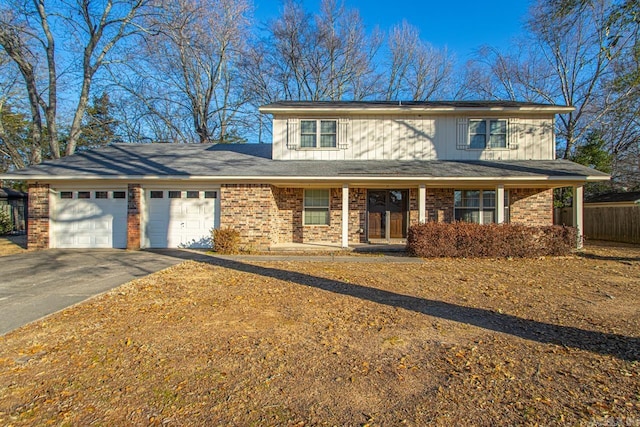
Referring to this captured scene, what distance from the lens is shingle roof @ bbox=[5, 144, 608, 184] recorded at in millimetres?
11102

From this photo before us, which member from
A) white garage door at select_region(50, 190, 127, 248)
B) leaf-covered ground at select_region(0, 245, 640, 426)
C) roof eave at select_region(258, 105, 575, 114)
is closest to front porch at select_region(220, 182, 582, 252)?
roof eave at select_region(258, 105, 575, 114)

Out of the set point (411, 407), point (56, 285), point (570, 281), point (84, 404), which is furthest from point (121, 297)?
point (570, 281)

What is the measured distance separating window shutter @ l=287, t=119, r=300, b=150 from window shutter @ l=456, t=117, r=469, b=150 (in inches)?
246

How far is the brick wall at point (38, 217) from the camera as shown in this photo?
461 inches

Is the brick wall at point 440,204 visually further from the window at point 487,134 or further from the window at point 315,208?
the window at point 315,208

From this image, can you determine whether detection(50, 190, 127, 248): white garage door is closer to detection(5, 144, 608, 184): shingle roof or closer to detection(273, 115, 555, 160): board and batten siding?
detection(5, 144, 608, 184): shingle roof

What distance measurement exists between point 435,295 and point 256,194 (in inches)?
287

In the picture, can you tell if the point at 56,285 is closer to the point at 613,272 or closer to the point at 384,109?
the point at 384,109

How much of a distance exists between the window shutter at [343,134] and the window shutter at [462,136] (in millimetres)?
4304

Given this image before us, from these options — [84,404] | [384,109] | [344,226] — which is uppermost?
[384,109]

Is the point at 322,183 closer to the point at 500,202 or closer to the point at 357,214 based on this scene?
the point at 357,214

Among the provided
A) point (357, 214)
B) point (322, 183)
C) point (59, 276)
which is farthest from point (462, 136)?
point (59, 276)

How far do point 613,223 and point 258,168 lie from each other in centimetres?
1640

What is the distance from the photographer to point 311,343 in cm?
382
